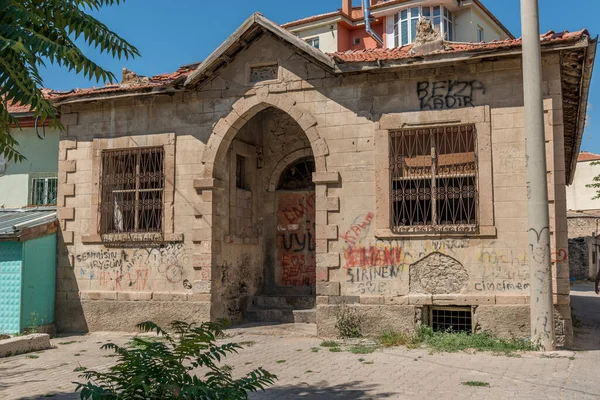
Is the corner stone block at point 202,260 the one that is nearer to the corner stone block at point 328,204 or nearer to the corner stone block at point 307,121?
the corner stone block at point 328,204

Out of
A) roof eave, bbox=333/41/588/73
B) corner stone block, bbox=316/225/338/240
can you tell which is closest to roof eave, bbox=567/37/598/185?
roof eave, bbox=333/41/588/73

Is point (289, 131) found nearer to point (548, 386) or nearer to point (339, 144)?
point (339, 144)

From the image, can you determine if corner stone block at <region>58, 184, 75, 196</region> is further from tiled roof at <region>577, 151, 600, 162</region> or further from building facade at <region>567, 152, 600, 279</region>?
tiled roof at <region>577, 151, 600, 162</region>

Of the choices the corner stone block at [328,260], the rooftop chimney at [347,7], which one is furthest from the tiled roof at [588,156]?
the corner stone block at [328,260]

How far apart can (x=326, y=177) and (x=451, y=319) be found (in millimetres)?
3434

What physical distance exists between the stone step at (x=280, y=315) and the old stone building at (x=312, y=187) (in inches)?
1.7

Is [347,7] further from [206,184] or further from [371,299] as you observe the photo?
[371,299]

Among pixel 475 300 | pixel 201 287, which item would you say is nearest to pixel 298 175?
pixel 201 287

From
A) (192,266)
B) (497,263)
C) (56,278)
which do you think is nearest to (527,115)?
(497,263)

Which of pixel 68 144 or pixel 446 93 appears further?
pixel 68 144

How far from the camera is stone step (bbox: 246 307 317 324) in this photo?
12.4 metres

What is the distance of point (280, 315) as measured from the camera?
41.9 feet

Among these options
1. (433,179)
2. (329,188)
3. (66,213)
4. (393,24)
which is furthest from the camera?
(393,24)

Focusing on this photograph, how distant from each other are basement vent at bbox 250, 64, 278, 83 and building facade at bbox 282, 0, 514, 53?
20.2 m
